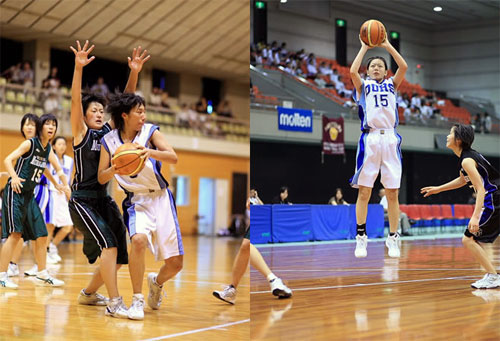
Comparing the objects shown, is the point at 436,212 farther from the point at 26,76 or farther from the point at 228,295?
the point at 26,76

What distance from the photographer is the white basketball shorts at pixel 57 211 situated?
9211 millimetres

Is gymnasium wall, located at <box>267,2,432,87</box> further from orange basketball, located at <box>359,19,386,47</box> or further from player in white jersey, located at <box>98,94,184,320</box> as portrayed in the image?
player in white jersey, located at <box>98,94,184,320</box>

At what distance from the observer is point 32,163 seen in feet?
21.1

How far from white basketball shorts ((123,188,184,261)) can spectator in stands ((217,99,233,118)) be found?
19.8 m

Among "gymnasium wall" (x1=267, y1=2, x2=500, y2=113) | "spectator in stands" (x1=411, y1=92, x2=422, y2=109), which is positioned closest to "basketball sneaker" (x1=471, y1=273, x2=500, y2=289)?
"gymnasium wall" (x1=267, y1=2, x2=500, y2=113)

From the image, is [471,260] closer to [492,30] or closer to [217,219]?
[492,30]

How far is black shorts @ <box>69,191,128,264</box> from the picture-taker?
15.1 feet

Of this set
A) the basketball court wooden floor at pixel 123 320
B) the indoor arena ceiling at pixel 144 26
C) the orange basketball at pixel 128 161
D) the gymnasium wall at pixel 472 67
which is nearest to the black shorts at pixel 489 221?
the basketball court wooden floor at pixel 123 320

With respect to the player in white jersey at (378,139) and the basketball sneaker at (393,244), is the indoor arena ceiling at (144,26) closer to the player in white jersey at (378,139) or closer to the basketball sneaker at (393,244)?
the player in white jersey at (378,139)

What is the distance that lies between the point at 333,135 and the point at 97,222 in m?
7.81

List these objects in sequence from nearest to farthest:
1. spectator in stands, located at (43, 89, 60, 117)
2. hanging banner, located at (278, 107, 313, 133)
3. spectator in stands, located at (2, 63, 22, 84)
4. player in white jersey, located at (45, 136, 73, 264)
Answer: player in white jersey, located at (45, 136, 73, 264) → hanging banner, located at (278, 107, 313, 133) → spectator in stands, located at (43, 89, 60, 117) → spectator in stands, located at (2, 63, 22, 84)

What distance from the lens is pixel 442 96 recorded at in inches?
559

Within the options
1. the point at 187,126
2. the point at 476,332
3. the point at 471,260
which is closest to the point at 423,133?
the point at 471,260

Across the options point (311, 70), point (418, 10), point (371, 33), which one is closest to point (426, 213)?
point (418, 10)
